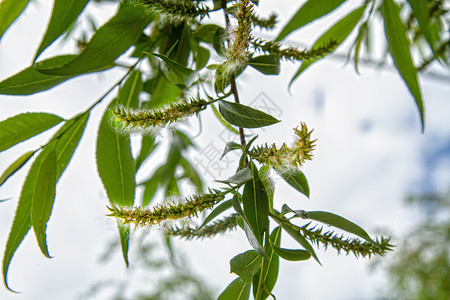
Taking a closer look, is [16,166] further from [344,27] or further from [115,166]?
[344,27]

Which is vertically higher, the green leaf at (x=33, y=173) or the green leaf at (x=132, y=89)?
the green leaf at (x=132, y=89)

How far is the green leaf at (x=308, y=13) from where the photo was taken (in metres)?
0.41

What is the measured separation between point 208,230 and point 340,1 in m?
0.26

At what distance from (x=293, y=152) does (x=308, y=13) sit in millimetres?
271

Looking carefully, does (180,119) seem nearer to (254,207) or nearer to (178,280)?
(254,207)

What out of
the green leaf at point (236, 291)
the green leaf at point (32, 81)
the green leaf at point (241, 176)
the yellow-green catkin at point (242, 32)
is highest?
the green leaf at point (32, 81)

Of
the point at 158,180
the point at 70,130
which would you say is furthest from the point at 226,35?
the point at 158,180

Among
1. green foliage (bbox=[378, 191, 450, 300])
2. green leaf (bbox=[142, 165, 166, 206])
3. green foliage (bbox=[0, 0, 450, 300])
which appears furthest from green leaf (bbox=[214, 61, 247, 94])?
green foliage (bbox=[378, 191, 450, 300])

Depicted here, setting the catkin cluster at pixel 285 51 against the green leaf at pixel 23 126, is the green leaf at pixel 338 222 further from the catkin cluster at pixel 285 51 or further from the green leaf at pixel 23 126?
the green leaf at pixel 23 126

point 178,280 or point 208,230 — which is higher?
point 208,230

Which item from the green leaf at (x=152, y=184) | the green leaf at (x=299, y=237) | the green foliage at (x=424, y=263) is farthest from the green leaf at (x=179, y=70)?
the green foliage at (x=424, y=263)

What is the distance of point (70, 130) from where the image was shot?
379 mm

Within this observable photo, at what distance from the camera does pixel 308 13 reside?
1.36ft

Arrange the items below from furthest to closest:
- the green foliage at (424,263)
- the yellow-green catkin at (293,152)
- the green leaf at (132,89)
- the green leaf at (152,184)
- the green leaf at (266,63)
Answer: the green foliage at (424,263)
the green leaf at (152,184)
the green leaf at (132,89)
the green leaf at (266,63)
the yellow-green catkin at (293,152)
